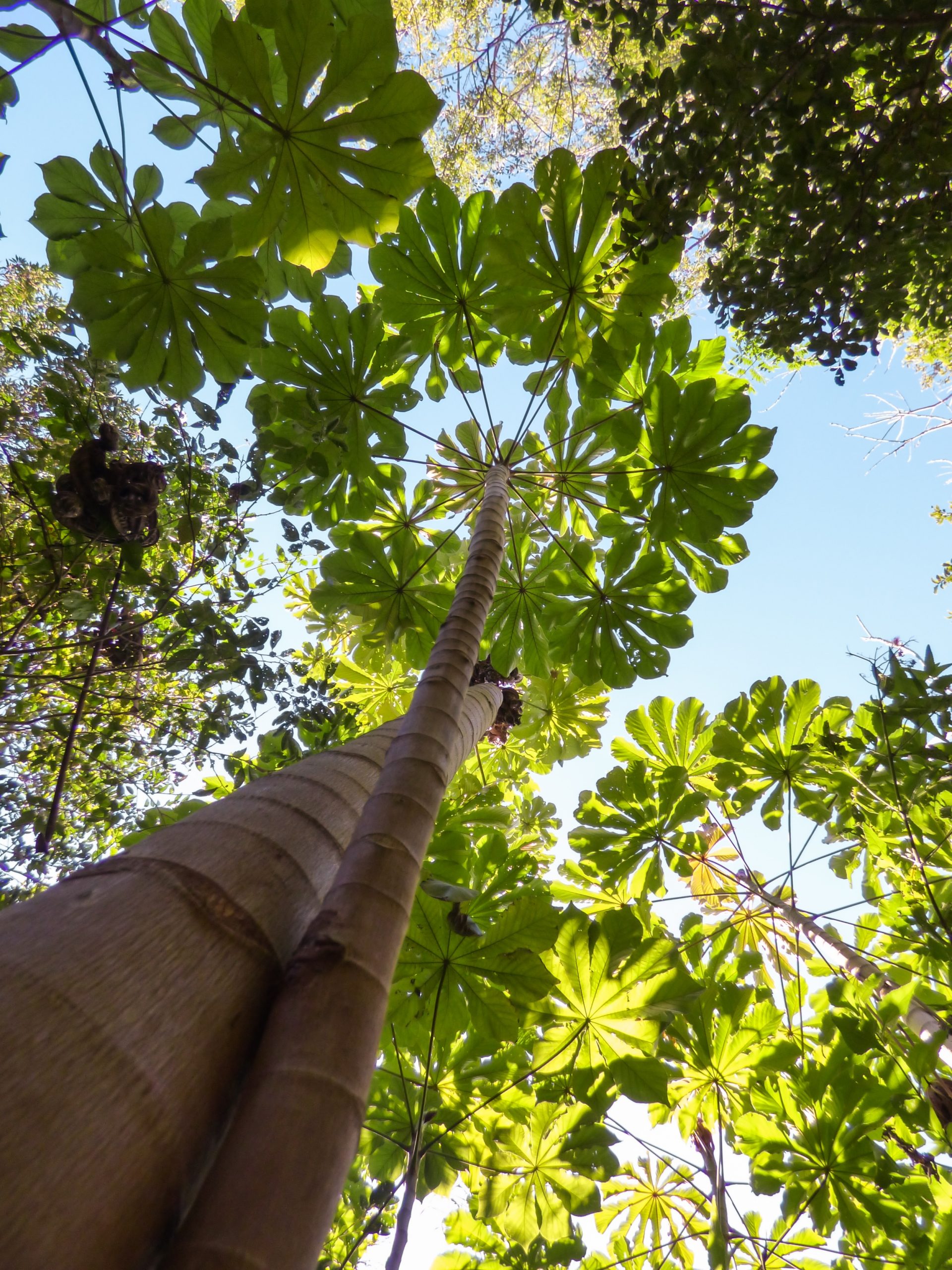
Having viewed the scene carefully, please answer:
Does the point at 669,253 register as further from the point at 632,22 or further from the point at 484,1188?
the point at 484,1188

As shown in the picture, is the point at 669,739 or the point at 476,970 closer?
the point at 476,970

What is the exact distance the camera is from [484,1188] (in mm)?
2332

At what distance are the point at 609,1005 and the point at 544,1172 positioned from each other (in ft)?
2.51

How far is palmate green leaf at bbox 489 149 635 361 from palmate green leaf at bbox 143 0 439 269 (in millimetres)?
486

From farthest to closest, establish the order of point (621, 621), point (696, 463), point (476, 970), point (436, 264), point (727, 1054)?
1. point (621, 621)
2. point (696, 463)
3. point (436, 264)
4. point (727, 1054)
5. point (476, 970)

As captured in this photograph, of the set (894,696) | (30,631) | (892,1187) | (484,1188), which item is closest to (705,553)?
(894,696)

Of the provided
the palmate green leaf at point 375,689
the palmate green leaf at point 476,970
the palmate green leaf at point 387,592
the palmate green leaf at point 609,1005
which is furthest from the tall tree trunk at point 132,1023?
the palmate green leaf at point 375,689

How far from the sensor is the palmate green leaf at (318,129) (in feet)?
5.68

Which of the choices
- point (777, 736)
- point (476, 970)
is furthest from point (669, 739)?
point (476, 970)

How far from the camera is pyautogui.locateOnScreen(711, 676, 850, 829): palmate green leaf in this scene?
312 cm

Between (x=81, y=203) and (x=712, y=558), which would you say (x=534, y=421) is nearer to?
(x=712, y=558)

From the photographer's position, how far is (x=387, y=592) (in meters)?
3.17

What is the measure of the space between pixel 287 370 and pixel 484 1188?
343 centimetres

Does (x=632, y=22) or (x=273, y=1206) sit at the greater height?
(x=632, y=22)
